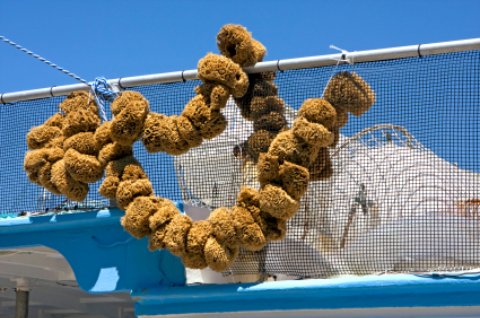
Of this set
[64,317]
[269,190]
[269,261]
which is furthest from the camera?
[64,317]

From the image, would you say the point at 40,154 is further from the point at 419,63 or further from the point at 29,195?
the point at 419,63

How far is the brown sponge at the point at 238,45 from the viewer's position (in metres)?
5.46

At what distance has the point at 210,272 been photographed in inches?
229

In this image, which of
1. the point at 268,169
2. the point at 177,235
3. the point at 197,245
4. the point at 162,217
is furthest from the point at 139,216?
the point at 268,169

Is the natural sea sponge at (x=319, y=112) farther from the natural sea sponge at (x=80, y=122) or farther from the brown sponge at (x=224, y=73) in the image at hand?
the natural sea sponge at (x=80, y=122)

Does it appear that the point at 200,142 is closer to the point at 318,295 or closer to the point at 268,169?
the point at 268,169

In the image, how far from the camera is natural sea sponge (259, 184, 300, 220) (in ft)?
16.7

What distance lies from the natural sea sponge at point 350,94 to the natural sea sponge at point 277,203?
0.64 meters

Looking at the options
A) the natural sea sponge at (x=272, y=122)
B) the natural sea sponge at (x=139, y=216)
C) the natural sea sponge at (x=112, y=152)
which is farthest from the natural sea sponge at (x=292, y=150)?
the natural sea sponge at (x=112, y=152)

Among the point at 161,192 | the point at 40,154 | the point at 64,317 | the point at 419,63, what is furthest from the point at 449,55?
the point at 64,317

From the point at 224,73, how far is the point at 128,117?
2.12 ft

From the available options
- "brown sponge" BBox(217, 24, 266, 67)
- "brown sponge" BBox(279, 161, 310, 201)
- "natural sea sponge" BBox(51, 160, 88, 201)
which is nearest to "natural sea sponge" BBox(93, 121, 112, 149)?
"natural sea sponge" BBox(51, 160, 88, 201)

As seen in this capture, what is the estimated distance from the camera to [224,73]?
5.39 meters

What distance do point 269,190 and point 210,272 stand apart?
96cm
